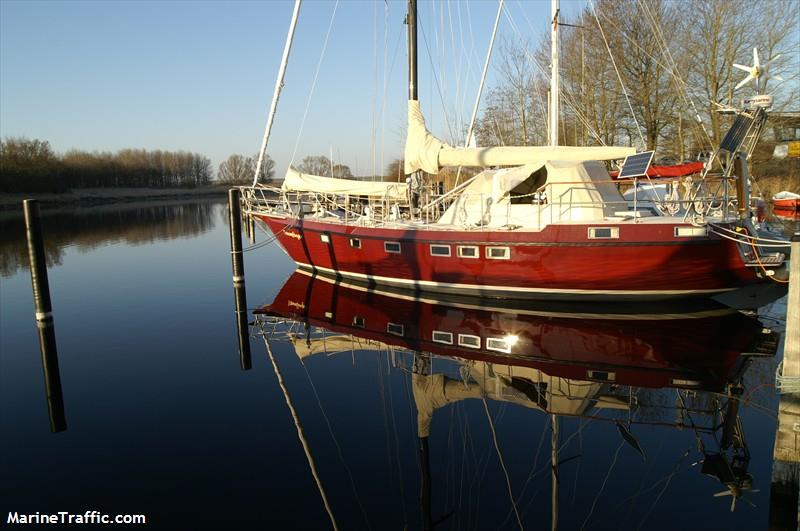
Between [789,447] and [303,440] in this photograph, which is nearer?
[789,447]

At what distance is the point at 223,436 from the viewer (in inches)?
276

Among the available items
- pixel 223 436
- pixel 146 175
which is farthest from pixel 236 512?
pixel 146 175

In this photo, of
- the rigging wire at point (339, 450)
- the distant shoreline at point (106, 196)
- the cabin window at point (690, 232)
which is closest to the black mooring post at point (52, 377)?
the rigging wire at point (339, 450)

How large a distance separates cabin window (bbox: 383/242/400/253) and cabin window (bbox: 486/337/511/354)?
14.4 ft

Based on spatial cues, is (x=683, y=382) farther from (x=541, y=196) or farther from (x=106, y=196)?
(x=106, y=196)

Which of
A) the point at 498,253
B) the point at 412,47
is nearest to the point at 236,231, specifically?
the point at 498,253

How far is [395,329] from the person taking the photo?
11.7 meters

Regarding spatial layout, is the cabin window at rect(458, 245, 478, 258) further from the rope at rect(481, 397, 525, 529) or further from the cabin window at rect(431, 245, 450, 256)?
the rope at rect(481, 397, 525, 529)

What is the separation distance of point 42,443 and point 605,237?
10.9 meters

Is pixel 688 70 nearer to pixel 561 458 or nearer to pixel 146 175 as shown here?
pixel 561 458

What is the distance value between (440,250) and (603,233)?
12.9ft

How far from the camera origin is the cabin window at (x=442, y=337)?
1070 centimetres

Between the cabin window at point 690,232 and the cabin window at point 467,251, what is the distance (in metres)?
4.46

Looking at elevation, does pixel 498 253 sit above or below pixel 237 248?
below
